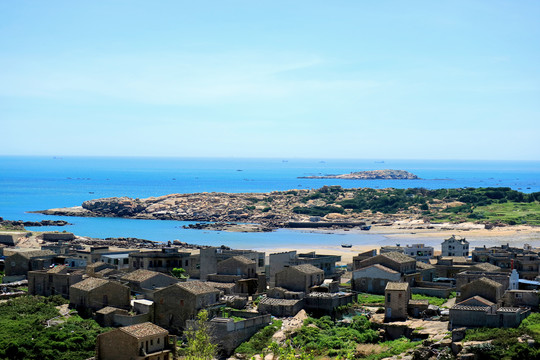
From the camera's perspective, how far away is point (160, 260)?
162 ft

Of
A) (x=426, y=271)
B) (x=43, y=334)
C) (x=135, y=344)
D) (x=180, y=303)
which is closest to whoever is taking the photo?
(x=135, y=344)

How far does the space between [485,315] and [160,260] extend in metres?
22.8

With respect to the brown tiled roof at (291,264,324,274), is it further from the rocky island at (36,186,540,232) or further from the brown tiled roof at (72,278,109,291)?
the rocky island at (36,186,540,232)

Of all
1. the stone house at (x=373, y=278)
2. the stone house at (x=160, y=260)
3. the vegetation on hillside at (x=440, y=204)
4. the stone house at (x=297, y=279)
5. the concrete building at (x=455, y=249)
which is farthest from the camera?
the vegetation on hillside at (x=440, y=204)

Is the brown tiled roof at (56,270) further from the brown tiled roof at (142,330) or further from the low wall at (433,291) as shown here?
the low wall at (433,291)

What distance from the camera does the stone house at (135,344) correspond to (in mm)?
32688

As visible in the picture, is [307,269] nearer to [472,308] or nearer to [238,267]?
[238,267]

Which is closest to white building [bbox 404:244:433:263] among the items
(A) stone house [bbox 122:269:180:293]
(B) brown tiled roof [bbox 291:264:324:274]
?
(B) brown tiled roof [bbox 291:264:324:274]

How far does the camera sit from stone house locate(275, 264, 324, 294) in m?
41.9

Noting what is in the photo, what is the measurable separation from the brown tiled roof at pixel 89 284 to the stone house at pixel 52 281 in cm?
204

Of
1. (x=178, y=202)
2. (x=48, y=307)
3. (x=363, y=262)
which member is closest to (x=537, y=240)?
(x=363, y=262)

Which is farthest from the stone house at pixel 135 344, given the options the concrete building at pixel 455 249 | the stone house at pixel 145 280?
the concrete building at pixel 455 249

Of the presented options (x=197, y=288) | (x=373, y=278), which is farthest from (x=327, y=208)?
(x=197, y=288)

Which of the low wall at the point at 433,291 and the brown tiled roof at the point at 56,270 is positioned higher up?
the brown tiled roof at the point at 56,270
